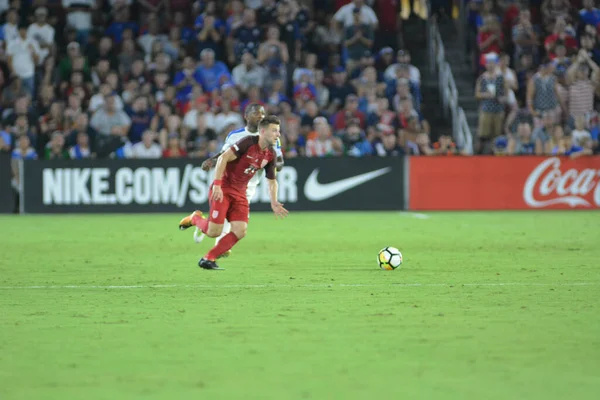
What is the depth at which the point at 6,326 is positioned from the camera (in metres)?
7.55

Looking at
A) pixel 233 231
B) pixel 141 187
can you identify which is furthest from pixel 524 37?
pixel 233 231

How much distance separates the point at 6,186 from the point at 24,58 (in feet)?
10.8

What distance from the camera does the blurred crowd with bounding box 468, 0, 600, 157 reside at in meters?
23.6

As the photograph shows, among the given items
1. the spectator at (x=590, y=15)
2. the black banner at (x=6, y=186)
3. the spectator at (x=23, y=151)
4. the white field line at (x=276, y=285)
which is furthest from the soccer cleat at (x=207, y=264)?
the spectator at (x=590, y=15)

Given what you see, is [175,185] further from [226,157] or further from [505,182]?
[226,157]

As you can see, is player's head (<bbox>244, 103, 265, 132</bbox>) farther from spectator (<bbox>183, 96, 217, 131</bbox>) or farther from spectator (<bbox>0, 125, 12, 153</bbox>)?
spectator (<bbox>0, 125, 12, 153</bbox>)

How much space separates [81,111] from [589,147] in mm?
11127

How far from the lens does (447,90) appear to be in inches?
1029

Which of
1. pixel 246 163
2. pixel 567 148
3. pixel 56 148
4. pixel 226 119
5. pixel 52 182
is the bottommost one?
pixel 52 182

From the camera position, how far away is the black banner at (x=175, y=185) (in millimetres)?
23109

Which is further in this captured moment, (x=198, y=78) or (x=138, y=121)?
(x=198, y=78)

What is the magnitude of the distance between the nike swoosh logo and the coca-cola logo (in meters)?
3.05

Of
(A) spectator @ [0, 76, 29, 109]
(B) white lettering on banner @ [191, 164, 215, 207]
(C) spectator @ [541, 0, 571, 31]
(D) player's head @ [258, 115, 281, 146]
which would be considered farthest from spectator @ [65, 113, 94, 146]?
(D) player's head @ [258, 115, 281, 146]

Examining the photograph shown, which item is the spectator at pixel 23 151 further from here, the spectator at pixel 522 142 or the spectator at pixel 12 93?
the spectator at pixel 522 142
